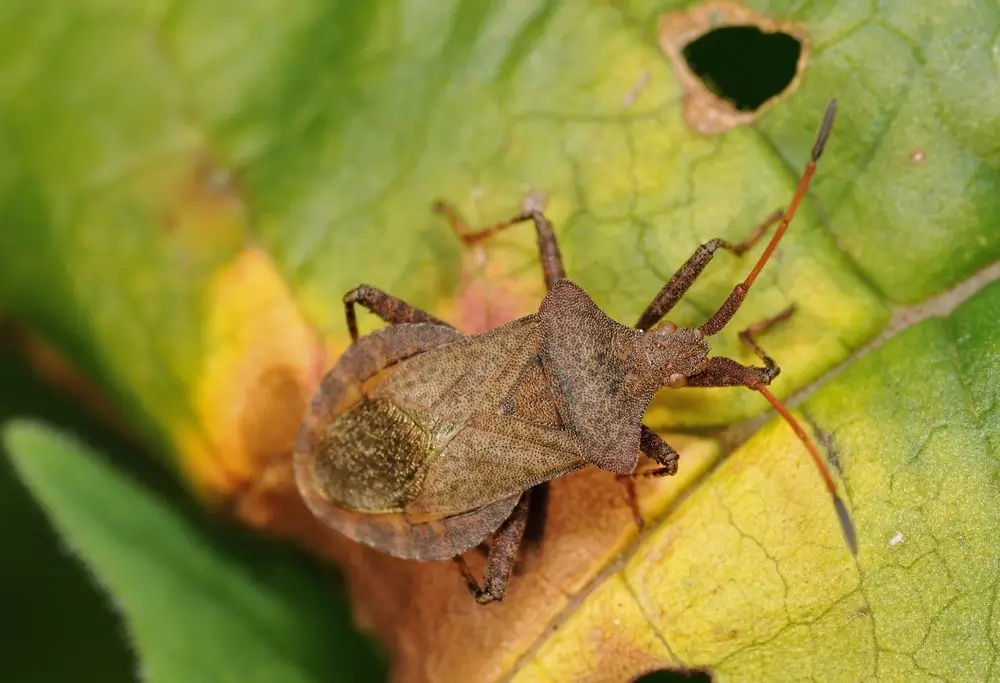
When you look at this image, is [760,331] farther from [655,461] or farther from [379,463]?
[379,463]

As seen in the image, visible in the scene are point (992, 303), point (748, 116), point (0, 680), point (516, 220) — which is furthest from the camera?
point (0, 680)

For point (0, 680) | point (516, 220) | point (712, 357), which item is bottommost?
point (0, 680)

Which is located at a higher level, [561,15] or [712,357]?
[561,15]

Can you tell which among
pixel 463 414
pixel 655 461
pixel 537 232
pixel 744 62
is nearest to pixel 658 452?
pixel 655 461

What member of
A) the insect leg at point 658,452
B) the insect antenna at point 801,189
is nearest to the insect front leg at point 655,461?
the insect leg at point 658,452

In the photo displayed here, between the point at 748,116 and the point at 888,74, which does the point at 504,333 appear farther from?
the point at 888,74

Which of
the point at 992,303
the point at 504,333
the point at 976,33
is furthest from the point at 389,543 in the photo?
the point at 976,33

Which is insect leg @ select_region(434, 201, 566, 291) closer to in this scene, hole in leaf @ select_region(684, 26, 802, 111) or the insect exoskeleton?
the insect exoskeleton

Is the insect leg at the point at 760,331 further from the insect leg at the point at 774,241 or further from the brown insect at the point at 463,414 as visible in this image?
the brown insect at the point at 463,414
